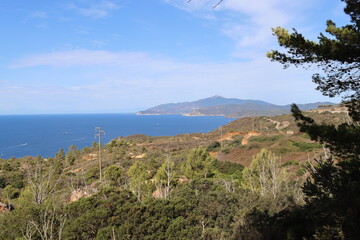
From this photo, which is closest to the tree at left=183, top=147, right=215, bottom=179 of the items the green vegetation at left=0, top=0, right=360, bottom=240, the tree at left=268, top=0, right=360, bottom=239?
the green vegetation at left=0, top=0, right=360, bottom=240

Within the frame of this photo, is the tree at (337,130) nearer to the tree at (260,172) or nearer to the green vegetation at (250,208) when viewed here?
the green vegetation at (250,208)

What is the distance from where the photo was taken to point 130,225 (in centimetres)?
987


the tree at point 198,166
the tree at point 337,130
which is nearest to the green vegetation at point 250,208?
the tree at point 337,130

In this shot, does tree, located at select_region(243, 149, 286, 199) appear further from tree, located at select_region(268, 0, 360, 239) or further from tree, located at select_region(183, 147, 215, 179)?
tree, located at select_region(268, 0, 360, 239)

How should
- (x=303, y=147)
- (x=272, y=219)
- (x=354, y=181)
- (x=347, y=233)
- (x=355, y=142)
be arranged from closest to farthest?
(x=355, y=142) < (x=347, y=233) < (x=354, y=181) < (x=272, y=219) < (x=303, y=147)

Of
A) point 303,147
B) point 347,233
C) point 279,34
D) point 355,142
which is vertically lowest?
point 303,147

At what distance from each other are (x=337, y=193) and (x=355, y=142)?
5.15 feet

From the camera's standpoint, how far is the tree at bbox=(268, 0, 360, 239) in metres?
4.93

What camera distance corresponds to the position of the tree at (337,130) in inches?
194

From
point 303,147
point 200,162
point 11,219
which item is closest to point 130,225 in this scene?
point 11,219

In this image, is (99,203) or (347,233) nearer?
(347,233)


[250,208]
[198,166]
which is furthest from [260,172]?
[198,166]

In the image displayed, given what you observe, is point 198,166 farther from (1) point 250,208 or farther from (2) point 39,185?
(2) point 39,185

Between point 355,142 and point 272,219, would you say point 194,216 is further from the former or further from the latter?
point 355,142
